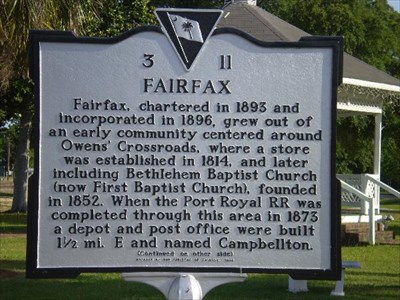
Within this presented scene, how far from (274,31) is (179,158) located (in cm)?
1090

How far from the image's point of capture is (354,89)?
18.1m

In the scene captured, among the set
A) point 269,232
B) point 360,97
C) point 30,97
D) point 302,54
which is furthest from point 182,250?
point 30,97

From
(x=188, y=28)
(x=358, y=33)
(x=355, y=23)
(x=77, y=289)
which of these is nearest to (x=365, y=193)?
(x=77, y=289)

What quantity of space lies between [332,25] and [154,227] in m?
25.2

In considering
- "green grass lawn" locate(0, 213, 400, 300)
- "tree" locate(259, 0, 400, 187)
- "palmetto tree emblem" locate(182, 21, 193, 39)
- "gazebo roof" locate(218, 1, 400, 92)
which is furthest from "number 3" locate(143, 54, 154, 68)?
"tree" locate(259, 0, 400, 187)

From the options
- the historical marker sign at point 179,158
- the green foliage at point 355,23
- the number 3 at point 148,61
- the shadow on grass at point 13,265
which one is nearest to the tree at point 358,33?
the green foliage at point 355,23

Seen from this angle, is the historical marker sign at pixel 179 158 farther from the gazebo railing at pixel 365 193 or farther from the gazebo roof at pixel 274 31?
the gazebo railing at pixel 365 193

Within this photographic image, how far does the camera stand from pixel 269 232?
5848 mm

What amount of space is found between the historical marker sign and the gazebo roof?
32.1 feet

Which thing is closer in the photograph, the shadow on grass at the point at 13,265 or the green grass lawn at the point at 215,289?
the green grass lawn at the point at 215,289

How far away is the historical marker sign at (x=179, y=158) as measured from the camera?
230 inches

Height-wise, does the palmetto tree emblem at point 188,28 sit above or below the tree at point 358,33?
below

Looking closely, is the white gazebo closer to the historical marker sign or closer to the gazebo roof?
the gazebo roof

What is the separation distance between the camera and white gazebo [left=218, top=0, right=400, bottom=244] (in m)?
16.8
